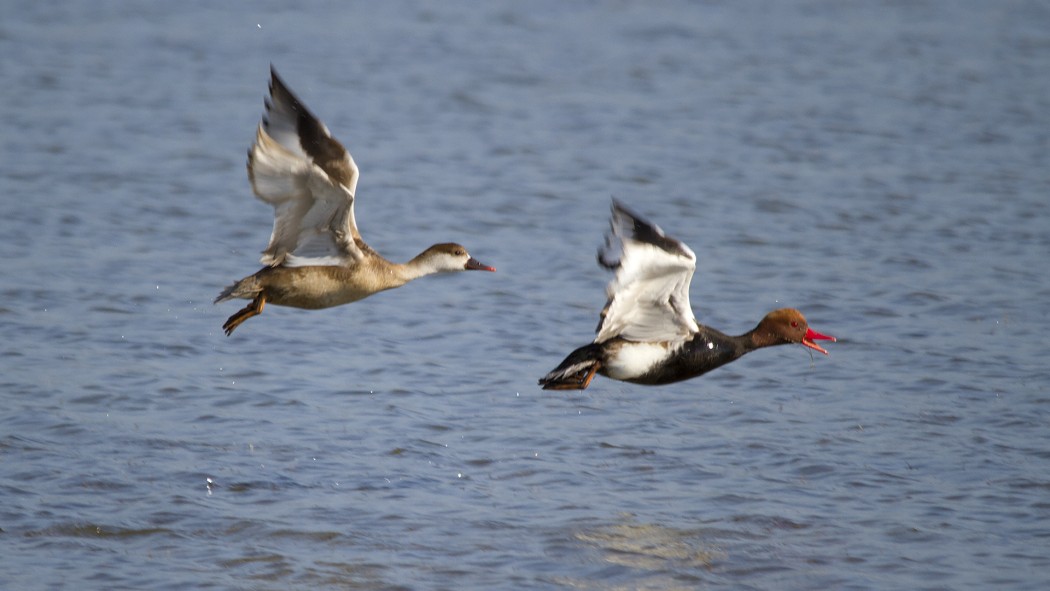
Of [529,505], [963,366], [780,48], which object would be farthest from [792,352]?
[780,48]

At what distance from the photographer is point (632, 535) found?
7.16m

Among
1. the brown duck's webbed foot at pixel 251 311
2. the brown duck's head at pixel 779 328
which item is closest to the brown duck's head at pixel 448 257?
the brown duck's webbed foot at pixel 251 311

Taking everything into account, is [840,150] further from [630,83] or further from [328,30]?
[328,30]

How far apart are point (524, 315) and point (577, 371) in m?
2.77

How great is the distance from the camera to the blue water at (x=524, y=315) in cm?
706

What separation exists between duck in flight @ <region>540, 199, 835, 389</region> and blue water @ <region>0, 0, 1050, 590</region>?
0.59m

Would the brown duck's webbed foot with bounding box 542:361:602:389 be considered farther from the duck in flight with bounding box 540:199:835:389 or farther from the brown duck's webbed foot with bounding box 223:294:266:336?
the brown duck's webbed foot with bounding box 223:294:266:336

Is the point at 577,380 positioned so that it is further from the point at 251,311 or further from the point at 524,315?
the point at 524,315

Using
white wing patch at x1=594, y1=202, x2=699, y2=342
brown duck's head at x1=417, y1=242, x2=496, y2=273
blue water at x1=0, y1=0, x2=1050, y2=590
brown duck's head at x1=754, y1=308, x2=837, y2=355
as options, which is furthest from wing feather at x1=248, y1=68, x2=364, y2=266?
brown duck's head at x1=754, y1=308, x2=837, y2=355

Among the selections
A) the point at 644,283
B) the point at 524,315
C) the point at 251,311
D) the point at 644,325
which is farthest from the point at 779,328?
the point at 251,311

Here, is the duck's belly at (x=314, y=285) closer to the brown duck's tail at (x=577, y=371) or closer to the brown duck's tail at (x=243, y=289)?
the brown duck's tail at (x=243, y=289)

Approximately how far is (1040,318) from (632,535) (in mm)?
4479

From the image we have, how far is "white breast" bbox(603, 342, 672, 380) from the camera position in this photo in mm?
7621

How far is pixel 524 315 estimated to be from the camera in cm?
1037
